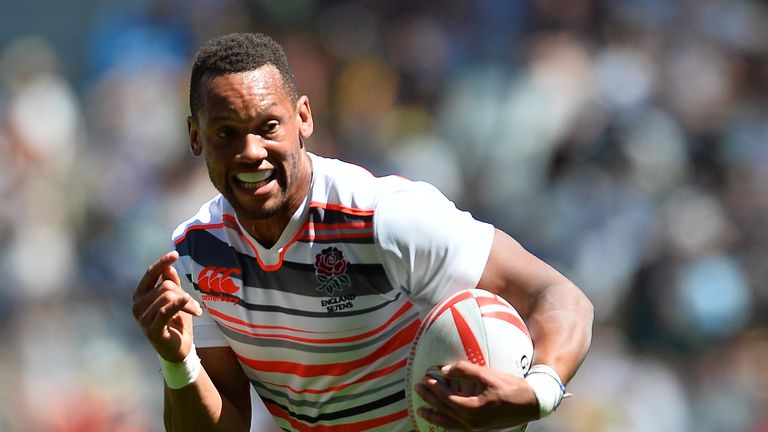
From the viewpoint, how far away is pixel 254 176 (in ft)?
14.1

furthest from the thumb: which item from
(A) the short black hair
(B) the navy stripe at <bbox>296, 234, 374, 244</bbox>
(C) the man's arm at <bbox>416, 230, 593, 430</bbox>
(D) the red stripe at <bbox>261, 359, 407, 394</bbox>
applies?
(A) the short black hair

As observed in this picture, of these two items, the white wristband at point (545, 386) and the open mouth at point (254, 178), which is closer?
the white wristband at point (545, 386)

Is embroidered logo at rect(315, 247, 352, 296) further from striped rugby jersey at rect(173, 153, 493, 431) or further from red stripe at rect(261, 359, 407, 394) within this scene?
red stripe at rect(261, 359, 407, 394)

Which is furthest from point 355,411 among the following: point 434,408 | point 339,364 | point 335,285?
point 434,408

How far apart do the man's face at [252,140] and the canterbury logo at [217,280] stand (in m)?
0.31

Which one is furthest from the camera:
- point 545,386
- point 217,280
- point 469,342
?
point 217,280

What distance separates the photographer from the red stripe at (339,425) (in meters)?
4.62

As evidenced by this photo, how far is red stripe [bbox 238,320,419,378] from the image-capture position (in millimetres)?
4535

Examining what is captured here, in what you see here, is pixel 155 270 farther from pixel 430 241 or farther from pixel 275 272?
pixel 430 241

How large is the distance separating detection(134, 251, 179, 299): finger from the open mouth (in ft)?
1.17

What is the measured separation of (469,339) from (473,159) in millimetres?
5258

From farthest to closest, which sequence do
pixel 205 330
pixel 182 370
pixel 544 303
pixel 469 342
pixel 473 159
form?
pixel 473 159 → pixel 205 330 → pixel 182 370 → pixel 544 303 → pixel 469 342

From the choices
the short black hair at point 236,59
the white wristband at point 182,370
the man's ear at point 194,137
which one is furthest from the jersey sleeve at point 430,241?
the white wristband at point 182,370

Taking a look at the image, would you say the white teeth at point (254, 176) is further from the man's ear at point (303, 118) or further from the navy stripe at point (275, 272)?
the navy stripe at point (275, 272)
